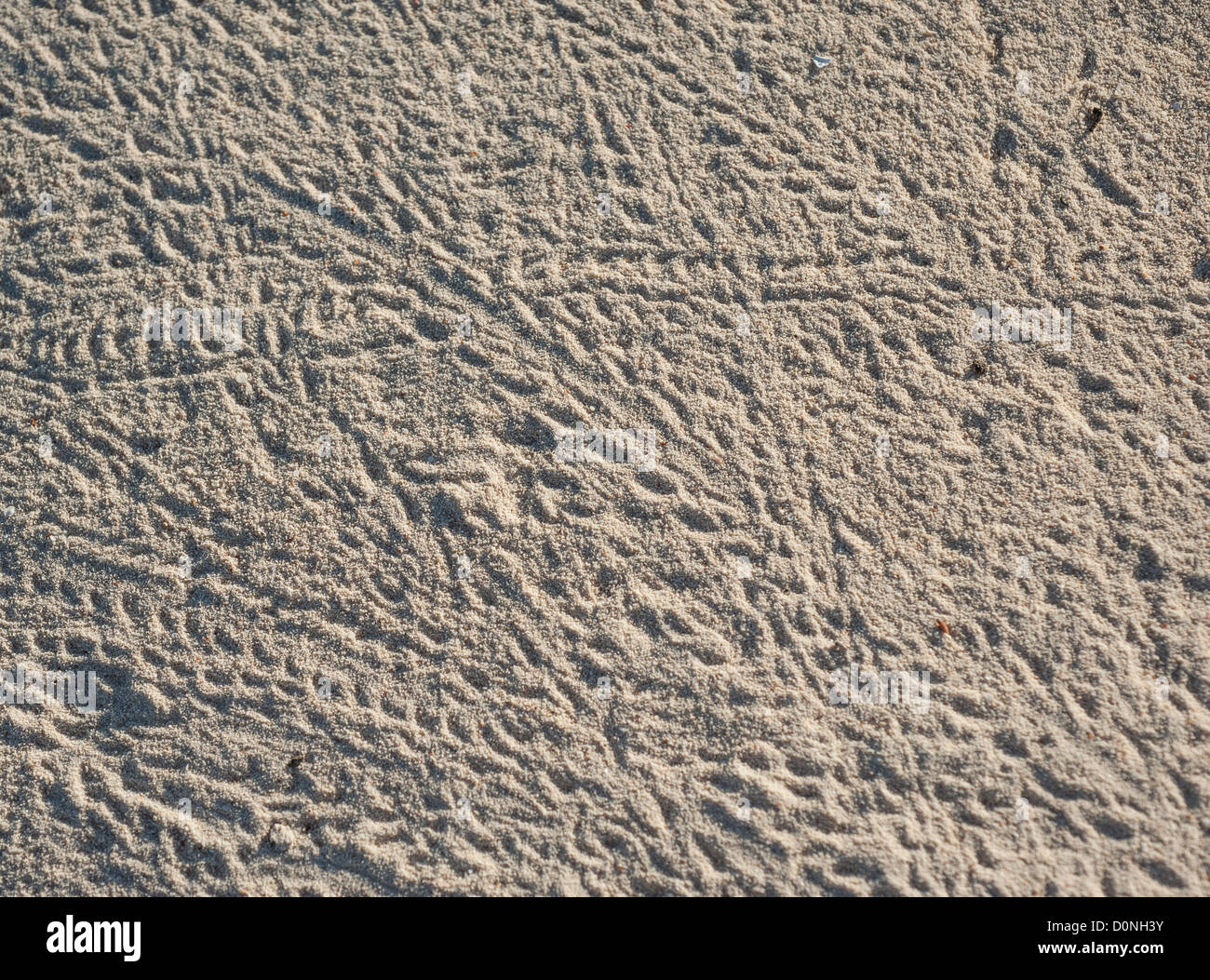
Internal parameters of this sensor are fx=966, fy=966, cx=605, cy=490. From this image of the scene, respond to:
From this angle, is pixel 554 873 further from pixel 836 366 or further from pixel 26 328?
pixel 26 328

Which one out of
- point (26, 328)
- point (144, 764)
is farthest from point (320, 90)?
point (144, 764)

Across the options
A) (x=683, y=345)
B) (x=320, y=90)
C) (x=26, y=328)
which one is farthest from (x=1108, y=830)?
(x=26, y=328)

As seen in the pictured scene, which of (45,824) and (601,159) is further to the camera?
(601,159)

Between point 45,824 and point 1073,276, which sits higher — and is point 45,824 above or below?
below

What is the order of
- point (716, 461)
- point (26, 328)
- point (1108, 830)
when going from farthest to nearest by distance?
point (26, 328), point (716, 461), point (1108, 830)

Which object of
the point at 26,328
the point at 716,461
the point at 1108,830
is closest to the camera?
the point at 1108,830

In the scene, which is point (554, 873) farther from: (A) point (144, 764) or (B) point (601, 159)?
(B) point (601, 159)
